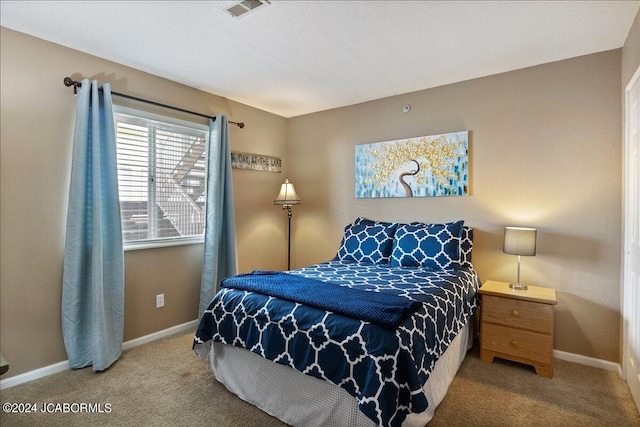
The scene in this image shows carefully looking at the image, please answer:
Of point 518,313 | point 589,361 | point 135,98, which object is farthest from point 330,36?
point 589,361

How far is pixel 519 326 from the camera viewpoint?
2471 mm

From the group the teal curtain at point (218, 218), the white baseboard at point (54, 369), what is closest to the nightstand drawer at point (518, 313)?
the teal curtain at point (218, 218)

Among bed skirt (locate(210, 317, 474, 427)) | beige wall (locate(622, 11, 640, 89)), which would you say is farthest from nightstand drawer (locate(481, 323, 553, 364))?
beige wall (locate(622, 11, 640, 89))

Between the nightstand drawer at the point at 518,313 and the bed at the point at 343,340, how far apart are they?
0.43 ft

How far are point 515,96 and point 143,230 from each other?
3443 millimetres

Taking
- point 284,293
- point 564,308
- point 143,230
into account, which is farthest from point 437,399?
point 143,230

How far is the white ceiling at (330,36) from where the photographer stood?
6.63 feet

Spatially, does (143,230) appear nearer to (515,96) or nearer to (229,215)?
(229,215)

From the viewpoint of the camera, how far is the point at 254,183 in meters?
3.97

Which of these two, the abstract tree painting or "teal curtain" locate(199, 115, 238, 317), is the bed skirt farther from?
the abstract tree painting

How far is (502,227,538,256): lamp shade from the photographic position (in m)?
2.53

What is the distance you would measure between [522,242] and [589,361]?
1.06m

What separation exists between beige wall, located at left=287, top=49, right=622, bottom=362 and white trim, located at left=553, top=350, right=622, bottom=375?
38 millimetres

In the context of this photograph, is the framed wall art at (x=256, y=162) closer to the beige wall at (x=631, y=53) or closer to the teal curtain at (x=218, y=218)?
the teal curtain at (x=218, y=218)
